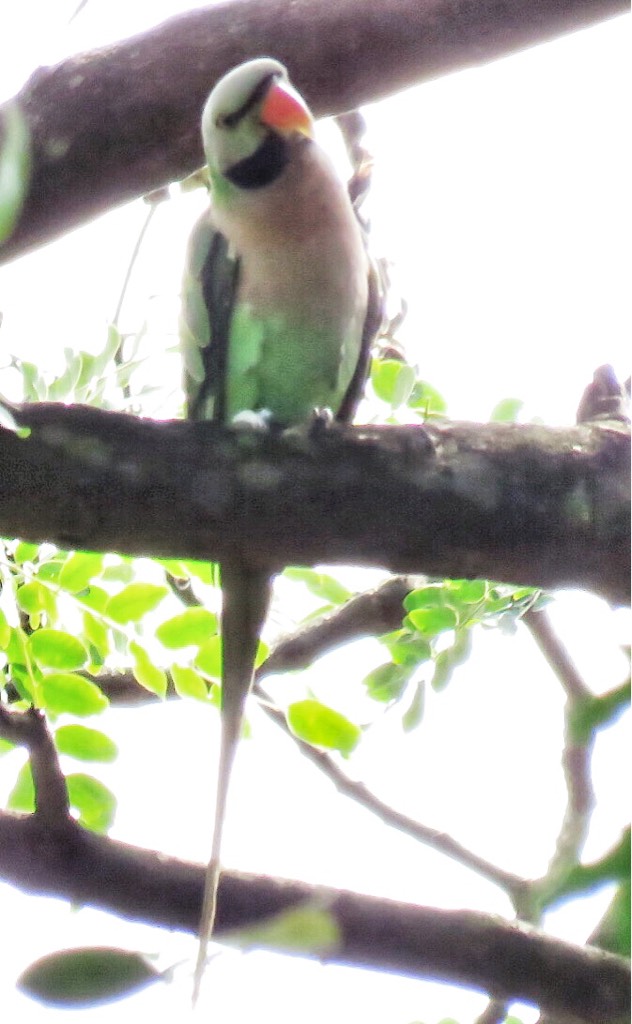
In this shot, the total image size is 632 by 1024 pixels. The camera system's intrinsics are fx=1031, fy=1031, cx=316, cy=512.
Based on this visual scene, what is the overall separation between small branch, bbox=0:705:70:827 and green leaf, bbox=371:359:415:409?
86 centimetres

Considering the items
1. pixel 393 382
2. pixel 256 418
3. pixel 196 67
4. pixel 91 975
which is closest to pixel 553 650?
pixel 393 382

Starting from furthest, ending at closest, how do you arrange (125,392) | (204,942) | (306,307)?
(125,392) → (306,307) → (204,942)

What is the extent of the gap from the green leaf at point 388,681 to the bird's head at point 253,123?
3.03 ft

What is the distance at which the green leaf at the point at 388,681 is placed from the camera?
61.6 inches

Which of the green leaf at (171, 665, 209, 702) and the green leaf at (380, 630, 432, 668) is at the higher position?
the green leaf at (171, 665, 209, 702)

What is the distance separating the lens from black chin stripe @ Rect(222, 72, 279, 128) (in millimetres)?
1661

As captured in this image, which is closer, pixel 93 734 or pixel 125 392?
pixel 93 734

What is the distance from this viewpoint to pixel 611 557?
1188mm

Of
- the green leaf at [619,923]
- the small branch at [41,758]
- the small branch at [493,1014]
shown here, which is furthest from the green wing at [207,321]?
the green leaf at [619,923]

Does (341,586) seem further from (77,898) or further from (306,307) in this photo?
(77,898)

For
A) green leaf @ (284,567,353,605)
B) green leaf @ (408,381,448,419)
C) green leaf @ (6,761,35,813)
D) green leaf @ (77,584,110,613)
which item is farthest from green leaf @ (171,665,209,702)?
green leaf @ (408,381,448,419)

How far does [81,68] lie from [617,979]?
1.49 m

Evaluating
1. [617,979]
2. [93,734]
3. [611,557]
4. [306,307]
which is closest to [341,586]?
[306,307]

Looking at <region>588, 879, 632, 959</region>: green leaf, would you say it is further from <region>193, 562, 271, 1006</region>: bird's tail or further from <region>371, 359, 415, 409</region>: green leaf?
<region>371, 359, 415, 409</region>: green leaf
